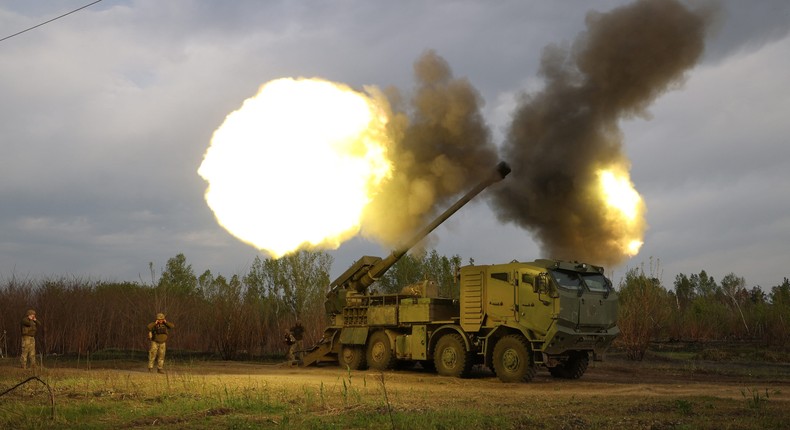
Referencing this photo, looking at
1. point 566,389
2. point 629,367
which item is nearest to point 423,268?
point 629,367

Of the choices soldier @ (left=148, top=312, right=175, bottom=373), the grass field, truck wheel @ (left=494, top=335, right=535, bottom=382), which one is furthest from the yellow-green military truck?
soldier @ (left=148, top=312, right=175, bottom=373)

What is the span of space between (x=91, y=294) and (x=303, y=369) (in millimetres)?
17805

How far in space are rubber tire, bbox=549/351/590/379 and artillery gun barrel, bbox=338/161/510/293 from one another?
5.62 m

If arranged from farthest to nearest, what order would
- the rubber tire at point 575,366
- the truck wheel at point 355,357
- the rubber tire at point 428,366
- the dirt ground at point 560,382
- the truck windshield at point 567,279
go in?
the rubber tire at point 428,366 → the truck wheel at point 355,357 → the rubber tire at point 575,366 → the truck windshield at point 567,279 → the dirt ground at point 560,382

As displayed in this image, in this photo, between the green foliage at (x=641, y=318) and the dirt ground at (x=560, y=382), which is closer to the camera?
the dirt ground at (x=560, y=382)

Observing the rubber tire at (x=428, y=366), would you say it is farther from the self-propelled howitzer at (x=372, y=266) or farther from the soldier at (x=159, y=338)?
the soldier at (x=159, y=338)

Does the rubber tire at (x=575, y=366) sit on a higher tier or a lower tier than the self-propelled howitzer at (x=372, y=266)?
lower

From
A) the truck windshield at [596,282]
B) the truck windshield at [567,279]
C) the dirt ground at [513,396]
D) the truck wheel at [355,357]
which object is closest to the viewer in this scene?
the dirt ground at [513,396]

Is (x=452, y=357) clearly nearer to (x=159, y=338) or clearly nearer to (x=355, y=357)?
(x=355, y=357)

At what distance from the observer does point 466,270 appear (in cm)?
2102

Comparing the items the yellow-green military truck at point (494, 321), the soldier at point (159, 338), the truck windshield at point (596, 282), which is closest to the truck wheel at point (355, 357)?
the yellow-green military truck at point (494, 321)

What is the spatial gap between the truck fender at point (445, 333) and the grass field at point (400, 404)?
3.35 ft

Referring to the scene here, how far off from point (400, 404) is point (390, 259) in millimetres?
11183

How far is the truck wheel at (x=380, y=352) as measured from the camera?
75.5ft
